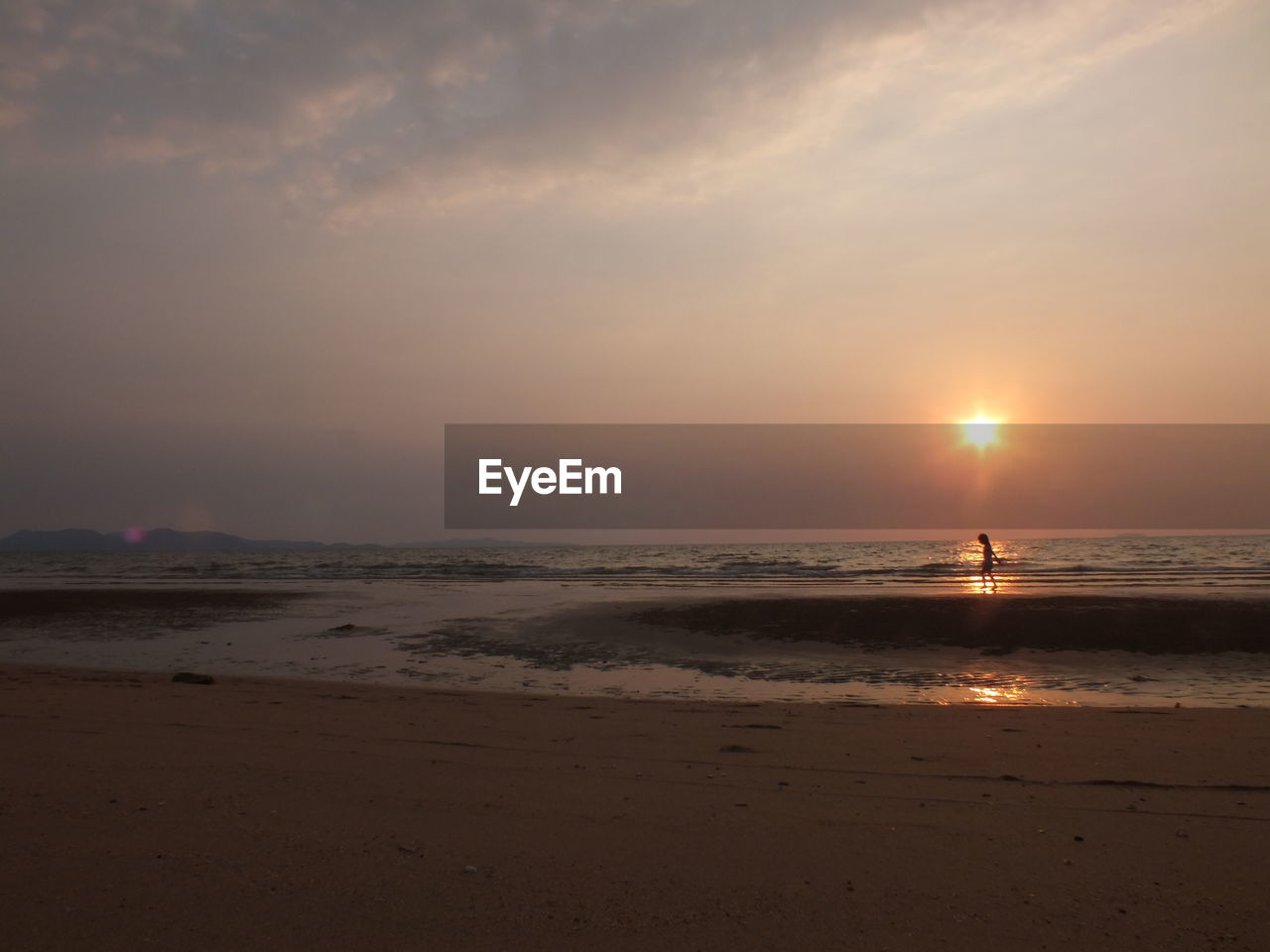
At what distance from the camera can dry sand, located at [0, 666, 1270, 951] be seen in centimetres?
424

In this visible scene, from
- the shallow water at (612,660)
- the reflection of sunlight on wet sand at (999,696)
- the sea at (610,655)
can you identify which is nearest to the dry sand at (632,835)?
the reflection of sunlight on wet sand at (999,696)

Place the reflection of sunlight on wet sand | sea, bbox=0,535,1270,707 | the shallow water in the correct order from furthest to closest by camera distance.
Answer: sea, bbox=0,535,1270,707
the shallow water
the reflection of sunlight on wet sand

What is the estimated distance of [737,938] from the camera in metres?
4.13

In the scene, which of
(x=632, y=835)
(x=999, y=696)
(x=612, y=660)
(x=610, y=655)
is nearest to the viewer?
(x=632, y=835)

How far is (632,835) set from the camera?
5598 mm

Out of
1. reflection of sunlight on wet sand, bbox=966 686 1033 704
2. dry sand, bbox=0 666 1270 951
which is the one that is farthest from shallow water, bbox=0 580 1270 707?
dry sand, bbox=0 666 1270 951

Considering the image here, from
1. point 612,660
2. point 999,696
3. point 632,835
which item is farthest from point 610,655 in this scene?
point 632,835

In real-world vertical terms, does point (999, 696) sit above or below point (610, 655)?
above

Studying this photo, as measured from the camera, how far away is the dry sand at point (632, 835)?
167 inches

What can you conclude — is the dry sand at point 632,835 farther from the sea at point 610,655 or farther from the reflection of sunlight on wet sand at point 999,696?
the sea at point 610,655

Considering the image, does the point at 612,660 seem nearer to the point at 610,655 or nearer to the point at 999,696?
the point at 610,655

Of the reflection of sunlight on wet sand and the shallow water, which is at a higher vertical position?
the reflection of sunlight on wet sand

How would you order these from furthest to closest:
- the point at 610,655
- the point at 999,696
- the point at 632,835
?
the point at 610,655 → the point at 999,696 → the point at 632,835

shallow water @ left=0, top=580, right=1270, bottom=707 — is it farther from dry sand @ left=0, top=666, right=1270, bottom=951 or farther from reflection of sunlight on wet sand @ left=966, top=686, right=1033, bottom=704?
dry sand @ left=0, top=666, right=1270, bottom=951
